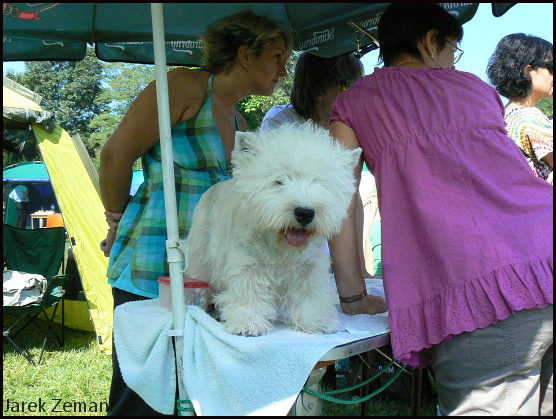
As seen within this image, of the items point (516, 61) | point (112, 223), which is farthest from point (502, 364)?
point (516, 61)

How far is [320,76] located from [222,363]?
1.99m

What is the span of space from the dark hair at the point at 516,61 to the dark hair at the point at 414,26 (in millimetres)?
1789

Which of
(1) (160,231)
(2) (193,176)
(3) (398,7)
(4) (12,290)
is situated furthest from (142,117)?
(4) (12,290)

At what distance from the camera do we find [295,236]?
158cm

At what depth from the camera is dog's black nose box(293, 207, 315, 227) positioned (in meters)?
1.54

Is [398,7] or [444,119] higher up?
[398,7]

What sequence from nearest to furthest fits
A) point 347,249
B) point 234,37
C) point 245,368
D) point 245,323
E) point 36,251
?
point 245,368 < point 245,323 < point 347,249 < point 234,37 < point 36,251

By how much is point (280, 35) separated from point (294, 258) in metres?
1.12

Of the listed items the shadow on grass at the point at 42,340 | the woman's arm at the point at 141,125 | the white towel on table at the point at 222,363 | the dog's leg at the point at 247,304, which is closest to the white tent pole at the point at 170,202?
the white towel on table at the point at 222,363

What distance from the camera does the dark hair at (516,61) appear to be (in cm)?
344

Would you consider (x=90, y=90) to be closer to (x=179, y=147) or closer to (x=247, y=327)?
(x=179, y=147)

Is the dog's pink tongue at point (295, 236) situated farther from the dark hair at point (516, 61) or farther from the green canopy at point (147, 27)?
the dark hair at point (516, 61)

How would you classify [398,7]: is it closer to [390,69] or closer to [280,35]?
[390,69]

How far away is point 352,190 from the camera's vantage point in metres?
1.75
